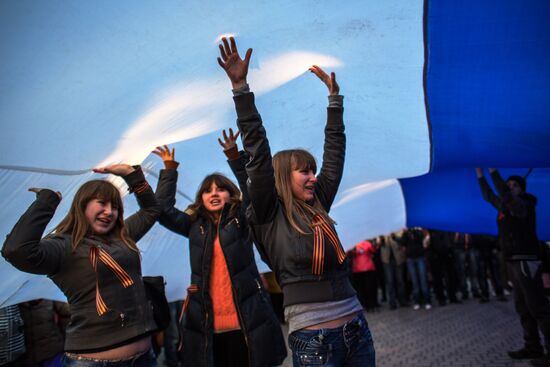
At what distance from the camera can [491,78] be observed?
3164mm

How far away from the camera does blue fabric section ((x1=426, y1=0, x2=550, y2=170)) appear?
2727 mm

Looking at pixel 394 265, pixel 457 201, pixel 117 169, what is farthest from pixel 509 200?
pixel 394 265

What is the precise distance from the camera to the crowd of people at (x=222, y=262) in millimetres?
2039

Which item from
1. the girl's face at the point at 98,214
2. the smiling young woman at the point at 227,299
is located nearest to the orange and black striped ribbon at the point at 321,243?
the smiling young woman at the point at 227,299

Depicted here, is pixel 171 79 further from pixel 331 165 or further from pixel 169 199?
pixel 331 165

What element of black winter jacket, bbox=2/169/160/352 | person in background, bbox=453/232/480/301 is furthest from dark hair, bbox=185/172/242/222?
person in background, bbox=453/232/480/301

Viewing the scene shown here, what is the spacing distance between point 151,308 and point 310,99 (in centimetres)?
187

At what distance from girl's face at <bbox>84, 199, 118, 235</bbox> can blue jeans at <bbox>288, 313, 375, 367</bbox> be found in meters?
1.22

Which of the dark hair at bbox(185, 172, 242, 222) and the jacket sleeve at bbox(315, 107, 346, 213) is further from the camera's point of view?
the dark hair at bbox(185, 172, 242, 222)

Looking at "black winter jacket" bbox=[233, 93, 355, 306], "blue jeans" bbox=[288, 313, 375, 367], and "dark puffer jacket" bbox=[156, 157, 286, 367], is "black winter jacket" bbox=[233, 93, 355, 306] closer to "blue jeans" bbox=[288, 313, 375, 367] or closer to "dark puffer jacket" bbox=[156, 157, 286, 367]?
"blue jeans" bbox=[288, 313, 375, 367]

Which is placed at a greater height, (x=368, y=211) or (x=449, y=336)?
(x=368, y=211)

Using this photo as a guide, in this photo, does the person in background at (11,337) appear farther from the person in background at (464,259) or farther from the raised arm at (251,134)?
the person in background at (464,259)

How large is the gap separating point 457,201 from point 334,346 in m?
4.28

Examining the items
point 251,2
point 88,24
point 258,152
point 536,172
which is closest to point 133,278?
point 258,152
